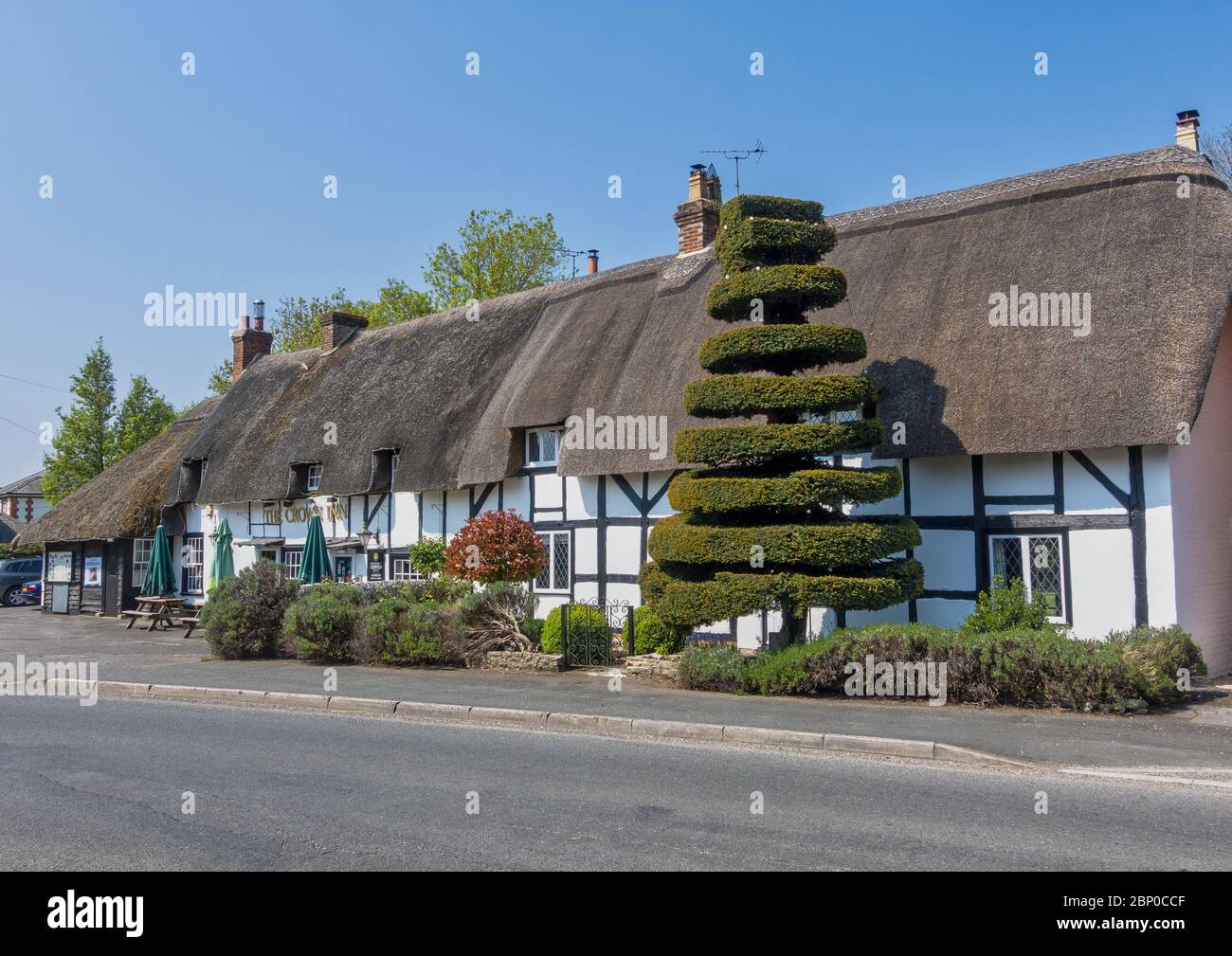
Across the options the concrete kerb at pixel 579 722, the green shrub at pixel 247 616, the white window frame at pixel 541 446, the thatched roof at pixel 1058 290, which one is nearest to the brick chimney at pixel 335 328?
the white window frame at pixel 541 446

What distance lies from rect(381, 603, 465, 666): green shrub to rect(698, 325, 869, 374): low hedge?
588 cm

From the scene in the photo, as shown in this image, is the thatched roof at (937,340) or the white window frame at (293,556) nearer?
the thatched roof at (937,340)

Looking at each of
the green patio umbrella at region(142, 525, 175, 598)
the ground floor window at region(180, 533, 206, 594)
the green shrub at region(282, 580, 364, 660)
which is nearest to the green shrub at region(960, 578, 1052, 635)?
the green shrub at region(282, 580, 364, 660)

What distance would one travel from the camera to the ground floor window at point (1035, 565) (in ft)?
45.5

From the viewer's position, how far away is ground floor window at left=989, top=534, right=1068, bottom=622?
13.9m

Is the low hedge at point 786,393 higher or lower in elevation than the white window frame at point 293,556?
higher

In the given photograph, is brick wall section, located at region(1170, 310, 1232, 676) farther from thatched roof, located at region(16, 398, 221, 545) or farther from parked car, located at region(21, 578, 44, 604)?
parked car, located at region(21, 578, 44, 604)

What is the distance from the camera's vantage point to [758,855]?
5.85 metres

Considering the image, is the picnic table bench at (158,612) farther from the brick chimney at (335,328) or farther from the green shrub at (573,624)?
the green shrub at (573,624)

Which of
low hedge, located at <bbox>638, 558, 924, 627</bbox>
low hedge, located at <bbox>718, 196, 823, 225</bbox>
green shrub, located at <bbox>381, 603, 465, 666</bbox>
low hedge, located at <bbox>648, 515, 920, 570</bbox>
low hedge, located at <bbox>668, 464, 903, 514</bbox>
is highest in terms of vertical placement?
low hedge, located at <bbox>718, 196, 823, 225</bbox>

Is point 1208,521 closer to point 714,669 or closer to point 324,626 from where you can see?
point 714,669

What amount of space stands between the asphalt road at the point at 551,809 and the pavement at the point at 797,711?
83 cm

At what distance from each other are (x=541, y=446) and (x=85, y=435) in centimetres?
2741
